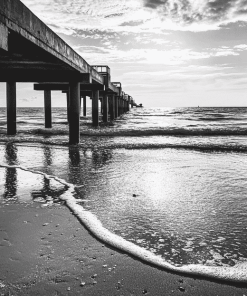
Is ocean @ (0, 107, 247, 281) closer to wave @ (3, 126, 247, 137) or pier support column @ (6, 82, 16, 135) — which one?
pier support column @ (6, 82, 16, 135)

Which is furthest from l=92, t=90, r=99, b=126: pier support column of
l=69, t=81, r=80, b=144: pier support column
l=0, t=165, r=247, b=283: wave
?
l=0, t=165, r=247, b=283: wave

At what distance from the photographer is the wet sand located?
2.15 metres

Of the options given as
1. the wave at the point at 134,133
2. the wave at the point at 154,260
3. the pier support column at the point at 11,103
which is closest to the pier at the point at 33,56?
the pier support column at the point at 11,103

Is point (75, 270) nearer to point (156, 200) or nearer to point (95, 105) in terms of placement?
point (156, 200)

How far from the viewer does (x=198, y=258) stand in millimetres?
2609

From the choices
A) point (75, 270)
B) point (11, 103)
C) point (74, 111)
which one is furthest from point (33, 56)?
point (11, 103)

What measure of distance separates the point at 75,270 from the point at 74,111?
921 cm

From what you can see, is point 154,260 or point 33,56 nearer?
point 154,260

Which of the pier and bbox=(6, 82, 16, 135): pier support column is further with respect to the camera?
bbox=(6, 82, 16, 135): pier support column

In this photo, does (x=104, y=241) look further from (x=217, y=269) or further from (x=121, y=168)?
(x=121, y=168)

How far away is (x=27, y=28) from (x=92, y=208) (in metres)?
3.09

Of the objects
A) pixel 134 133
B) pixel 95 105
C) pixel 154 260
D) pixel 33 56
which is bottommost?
pixel 154 260

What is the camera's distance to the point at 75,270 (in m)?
2.39

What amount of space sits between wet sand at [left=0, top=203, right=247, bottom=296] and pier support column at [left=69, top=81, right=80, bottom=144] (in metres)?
8.15
